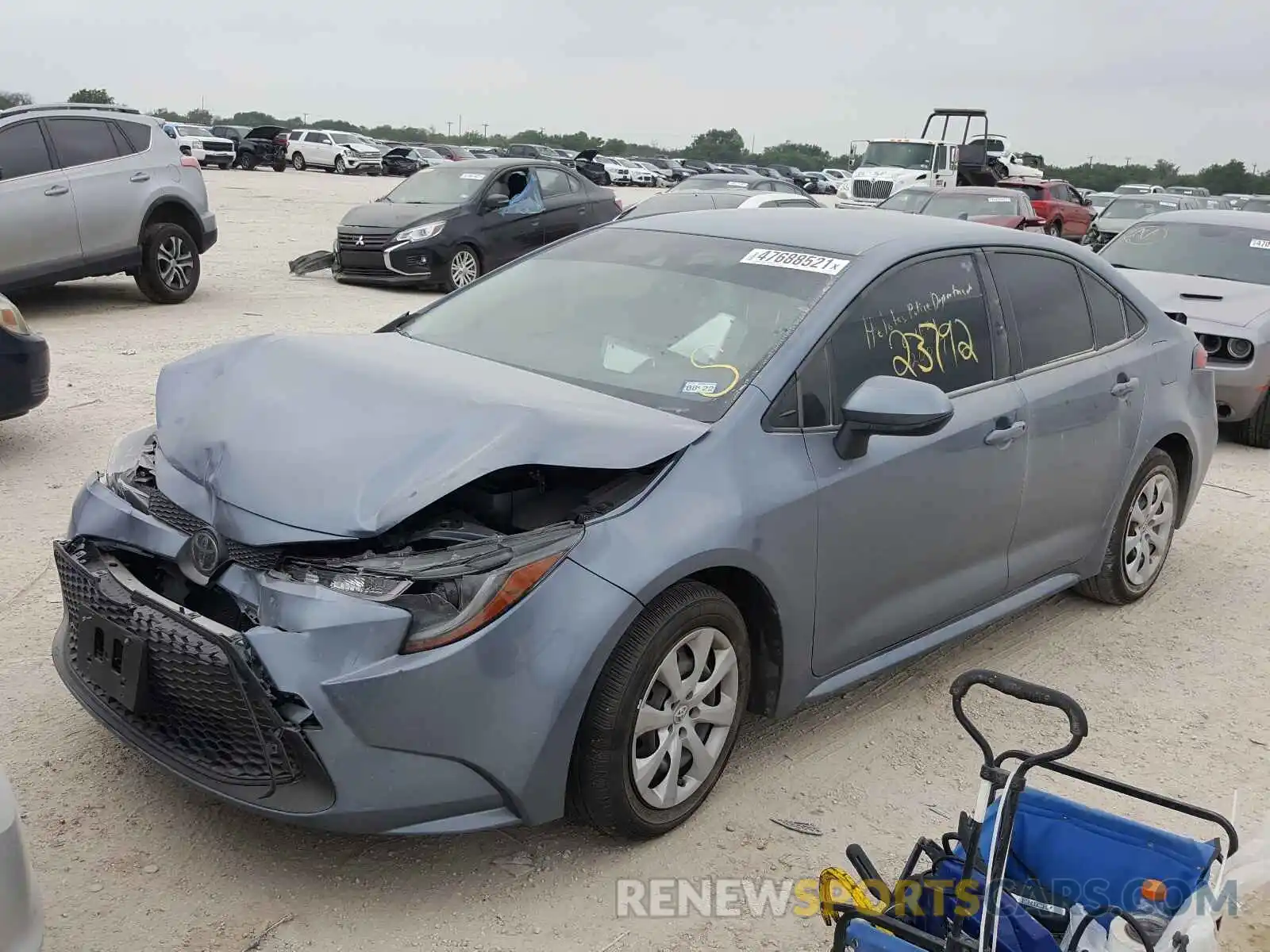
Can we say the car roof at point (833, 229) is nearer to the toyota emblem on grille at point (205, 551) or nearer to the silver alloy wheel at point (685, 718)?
the silver alloy wheel at point (685, 718)

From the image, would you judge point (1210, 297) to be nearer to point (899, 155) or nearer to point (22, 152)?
point (22, 152)

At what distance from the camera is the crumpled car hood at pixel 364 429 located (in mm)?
2906

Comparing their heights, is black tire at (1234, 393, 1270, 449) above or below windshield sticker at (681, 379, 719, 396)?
below

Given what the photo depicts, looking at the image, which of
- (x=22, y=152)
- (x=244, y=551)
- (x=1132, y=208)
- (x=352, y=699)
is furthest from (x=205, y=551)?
(x=1132, y=208)

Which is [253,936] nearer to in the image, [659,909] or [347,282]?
[659,909]

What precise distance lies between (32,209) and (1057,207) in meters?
23.9

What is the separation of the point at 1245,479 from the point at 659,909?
5.85 meters

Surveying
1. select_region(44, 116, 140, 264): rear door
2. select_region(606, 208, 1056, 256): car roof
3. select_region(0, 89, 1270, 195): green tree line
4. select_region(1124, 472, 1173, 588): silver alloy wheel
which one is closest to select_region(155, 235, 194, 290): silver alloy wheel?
select_region(44, 116, 140, 264): rear door

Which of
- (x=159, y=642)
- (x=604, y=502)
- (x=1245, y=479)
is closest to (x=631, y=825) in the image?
(x=604, y=502)

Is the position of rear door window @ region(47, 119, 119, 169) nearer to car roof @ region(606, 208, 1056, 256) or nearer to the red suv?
car roof @ region(606, 208, 1056, 256)

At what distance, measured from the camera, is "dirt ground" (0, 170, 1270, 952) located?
2908 millimetres

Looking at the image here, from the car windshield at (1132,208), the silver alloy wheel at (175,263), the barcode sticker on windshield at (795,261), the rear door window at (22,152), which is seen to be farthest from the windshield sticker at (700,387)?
the car windshield at (1132,208)

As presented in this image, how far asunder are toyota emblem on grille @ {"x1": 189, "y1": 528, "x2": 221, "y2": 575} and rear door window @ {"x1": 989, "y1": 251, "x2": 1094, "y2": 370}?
109 inches

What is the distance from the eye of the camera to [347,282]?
14078 mm
